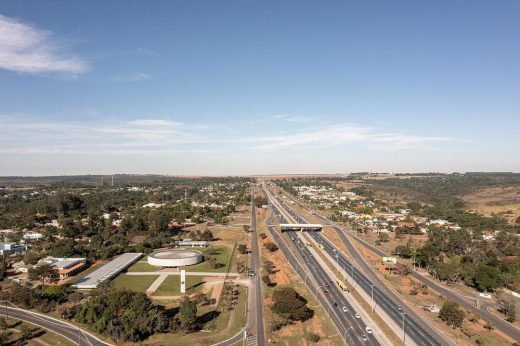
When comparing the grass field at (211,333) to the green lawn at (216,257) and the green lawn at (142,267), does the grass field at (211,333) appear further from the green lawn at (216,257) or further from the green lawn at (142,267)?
the green lawn at (142,267)

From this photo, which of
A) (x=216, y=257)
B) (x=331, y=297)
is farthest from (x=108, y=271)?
(x=331, y=297)

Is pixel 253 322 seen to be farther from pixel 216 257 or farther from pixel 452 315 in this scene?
pixel 216 257

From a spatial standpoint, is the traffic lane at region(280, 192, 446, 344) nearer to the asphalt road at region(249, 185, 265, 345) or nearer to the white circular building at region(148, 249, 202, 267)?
the asphalt road at region(249, 185, 265, 345)

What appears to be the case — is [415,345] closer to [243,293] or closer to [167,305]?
[243,293]

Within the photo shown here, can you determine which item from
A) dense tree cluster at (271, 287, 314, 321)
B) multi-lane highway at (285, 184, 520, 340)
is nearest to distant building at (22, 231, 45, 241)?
dense tree cluster at (271, 287, 314, 321)

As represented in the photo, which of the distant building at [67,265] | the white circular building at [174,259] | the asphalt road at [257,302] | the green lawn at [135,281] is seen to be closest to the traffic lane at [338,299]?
the asphalt road at [257,302]
